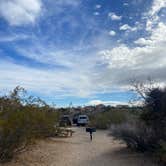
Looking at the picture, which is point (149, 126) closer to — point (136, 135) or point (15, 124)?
point (136, 135)

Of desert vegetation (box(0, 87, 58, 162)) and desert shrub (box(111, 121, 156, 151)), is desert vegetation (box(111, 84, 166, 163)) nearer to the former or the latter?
desert shrub (box(111, 121, 156, 151))

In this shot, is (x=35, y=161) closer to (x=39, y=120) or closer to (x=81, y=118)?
(x=39, y=120)

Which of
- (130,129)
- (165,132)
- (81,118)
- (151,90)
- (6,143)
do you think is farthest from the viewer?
(81,118)

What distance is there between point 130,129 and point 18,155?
5461mm

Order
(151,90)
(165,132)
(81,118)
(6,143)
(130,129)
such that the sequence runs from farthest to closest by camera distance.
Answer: (81,118) < (130,129) < (151,90) < (165,132) < (6,143)

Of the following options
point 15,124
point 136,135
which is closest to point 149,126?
point 136,135

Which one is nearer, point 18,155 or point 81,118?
point 18,155

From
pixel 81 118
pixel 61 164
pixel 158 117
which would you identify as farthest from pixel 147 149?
pixel 81 118

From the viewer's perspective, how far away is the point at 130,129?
59.3 ft

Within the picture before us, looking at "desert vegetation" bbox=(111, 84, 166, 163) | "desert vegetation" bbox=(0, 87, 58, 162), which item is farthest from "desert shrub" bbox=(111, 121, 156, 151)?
"desert vegetation" bbox=(0, 87, 58, 162)

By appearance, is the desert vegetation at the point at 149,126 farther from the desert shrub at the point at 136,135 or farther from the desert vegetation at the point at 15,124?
the desert vegetation at the point at 15,124

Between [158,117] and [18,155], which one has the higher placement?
[158,117]

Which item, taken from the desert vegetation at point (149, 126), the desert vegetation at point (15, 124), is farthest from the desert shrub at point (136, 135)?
the desert vegetation at point (15, 124)

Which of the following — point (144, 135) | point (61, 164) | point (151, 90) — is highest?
point (151, 90)
